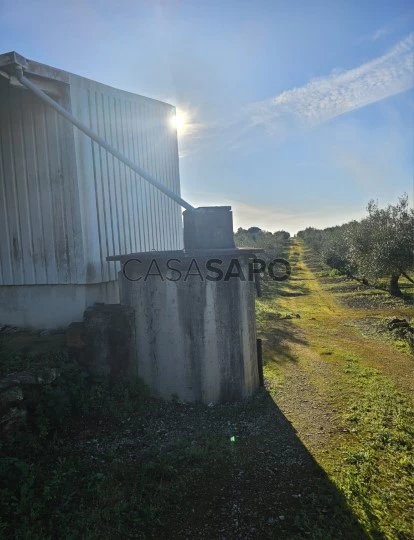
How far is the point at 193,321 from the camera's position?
5.59m

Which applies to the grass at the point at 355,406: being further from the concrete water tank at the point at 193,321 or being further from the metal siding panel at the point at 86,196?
the metal siding panel at the point at 86,196

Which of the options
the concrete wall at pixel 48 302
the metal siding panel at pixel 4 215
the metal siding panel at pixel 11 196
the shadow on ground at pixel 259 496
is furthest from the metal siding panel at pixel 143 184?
the shadow on ground at pixel 259 496

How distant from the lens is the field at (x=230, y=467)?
325 centimetres

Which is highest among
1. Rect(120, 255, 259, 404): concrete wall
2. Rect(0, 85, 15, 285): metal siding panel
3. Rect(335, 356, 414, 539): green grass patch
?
Rect(0, 85, 15, 285): metal siding panel

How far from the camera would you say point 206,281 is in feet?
18.2

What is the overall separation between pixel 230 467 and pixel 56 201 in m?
4.98

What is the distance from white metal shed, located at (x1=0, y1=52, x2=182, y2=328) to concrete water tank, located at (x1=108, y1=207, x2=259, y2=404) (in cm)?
99

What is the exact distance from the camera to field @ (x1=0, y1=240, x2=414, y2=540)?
3254 millimetres

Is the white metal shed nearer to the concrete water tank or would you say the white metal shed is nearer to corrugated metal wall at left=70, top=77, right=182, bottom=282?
corrugated metal wall at left=70, top=77, right=182, bottom=282

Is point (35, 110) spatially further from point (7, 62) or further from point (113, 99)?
point (113, 99)

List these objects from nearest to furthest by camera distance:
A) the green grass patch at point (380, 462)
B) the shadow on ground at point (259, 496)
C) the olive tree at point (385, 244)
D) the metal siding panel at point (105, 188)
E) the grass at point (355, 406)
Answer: the shadow on ground at point (259, 496) → the green grass patch at point (380, 462) → the grass at point (355, 406) → the metal siding panel at point (105, 188) → the olive tree at point (385, 244)

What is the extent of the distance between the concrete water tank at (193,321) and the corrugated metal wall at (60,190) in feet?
3.25

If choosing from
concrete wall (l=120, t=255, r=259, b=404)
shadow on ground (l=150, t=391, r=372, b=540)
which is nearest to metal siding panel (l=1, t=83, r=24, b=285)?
concrete wall (l=120, t=255, r=259, b=404)

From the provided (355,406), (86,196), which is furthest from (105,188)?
(355,406)
